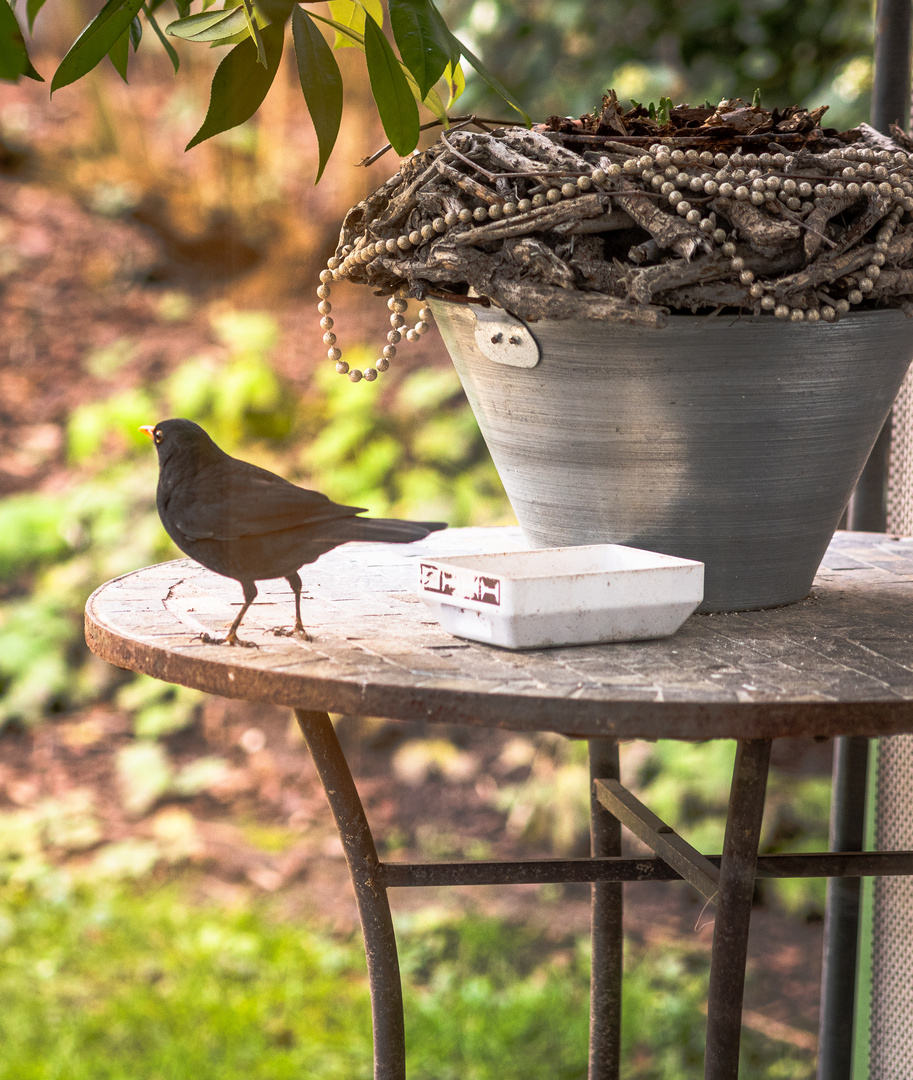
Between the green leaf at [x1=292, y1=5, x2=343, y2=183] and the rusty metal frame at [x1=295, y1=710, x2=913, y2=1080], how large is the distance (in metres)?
0.41

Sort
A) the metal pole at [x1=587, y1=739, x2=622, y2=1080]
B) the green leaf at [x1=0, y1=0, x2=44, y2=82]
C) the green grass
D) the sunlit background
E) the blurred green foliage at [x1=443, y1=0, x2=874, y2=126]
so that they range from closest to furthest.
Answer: the green leaf at [x1=0, y1=0, x2=44, y2=82]
the metal pole at [x1=587, y1=739, x2=622, y2=1080]
the green grass
the sunlit background
the blurred green foliage at [x1=443, y1=0, x2=874, y2=126]

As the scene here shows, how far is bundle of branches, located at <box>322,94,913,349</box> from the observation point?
0.77m

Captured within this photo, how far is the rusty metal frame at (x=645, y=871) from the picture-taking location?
77 centimetres

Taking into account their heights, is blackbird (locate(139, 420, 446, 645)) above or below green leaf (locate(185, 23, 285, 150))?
below

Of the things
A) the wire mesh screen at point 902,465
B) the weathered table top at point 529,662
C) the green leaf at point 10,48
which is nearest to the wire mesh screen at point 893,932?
the wire mesh screen at point 902,465

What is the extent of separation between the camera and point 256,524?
0.78m

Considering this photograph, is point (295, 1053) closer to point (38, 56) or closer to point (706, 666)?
point (706, 666)

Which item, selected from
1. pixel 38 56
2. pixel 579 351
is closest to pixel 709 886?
pixel 579 351

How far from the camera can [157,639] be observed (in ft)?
2.47

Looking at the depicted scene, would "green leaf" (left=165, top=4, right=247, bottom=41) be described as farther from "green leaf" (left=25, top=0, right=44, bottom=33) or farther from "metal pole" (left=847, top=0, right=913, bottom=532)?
"metal pole" (left=847, top=0, right=913, bottom=532)

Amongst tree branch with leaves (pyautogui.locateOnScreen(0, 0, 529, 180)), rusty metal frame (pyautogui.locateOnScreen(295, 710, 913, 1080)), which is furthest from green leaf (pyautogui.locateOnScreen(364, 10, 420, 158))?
rusty metal frame (pyautogui.locateOnScreen(295, 710, 913, 1080))

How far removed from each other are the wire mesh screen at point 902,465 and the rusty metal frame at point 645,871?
532 millimetres

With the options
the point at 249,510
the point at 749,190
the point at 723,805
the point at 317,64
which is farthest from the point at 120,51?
the point at 723,805

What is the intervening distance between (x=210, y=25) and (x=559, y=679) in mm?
530
